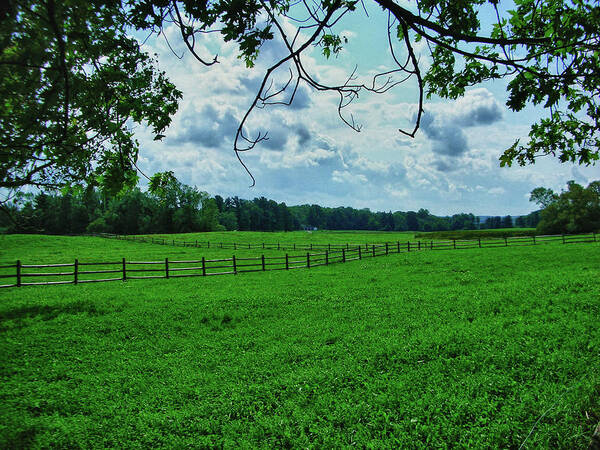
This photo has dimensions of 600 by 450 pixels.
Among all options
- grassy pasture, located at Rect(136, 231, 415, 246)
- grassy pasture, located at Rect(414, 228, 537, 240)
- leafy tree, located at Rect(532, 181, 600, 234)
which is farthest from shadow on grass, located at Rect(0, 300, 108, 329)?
leafy tree, located at Rect(532, 181, 600, 234)

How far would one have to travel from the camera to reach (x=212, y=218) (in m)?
84.8

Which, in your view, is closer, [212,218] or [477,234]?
[477,234]

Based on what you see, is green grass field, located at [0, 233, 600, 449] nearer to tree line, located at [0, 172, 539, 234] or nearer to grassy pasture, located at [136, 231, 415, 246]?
tree line, located at [0, 172, 539, 234]

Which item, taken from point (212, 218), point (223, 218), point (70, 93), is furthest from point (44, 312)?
point (223, 218)

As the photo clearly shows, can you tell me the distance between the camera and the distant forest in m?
54.9

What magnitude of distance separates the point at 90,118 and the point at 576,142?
18.0 ft

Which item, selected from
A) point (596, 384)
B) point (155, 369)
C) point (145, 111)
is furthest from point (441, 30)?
point (155, 369)

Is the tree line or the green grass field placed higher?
the tree line

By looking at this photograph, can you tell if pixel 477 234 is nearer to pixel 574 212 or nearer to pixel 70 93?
pixel 574 212

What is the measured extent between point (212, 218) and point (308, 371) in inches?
3277

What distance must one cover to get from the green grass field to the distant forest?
3.25 meters

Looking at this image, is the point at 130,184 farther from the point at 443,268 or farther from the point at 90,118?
the point at 443,268

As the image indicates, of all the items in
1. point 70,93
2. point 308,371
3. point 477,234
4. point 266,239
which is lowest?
point 308,371

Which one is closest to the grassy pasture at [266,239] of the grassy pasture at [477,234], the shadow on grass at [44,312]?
the grassy pasture at [477,234]
